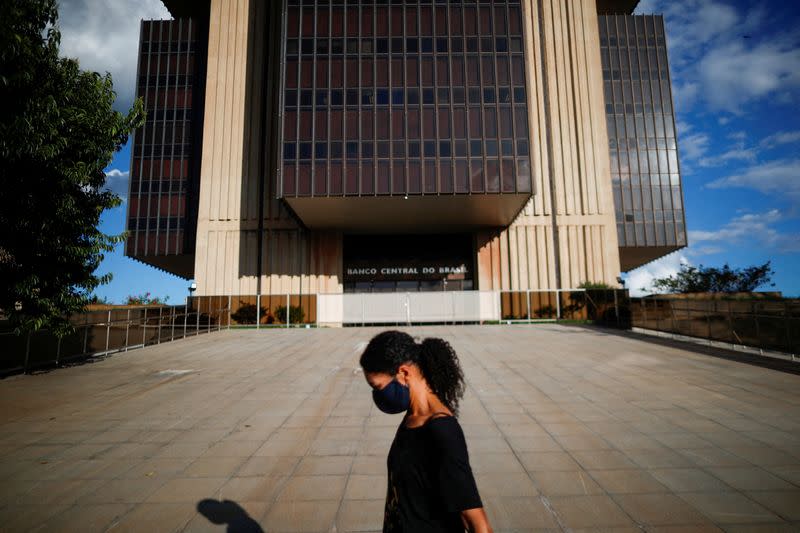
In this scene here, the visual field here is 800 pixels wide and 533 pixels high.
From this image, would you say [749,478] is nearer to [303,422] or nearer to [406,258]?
[303,422]

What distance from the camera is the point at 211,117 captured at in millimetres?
30875

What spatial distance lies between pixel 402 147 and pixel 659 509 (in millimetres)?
24075

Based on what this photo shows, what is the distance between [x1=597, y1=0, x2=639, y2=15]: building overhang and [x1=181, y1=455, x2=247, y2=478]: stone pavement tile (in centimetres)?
5386

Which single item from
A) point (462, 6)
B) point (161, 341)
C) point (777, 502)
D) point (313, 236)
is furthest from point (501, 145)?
point (777, 502)

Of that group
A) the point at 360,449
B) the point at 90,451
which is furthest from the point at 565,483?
the point at 90,451

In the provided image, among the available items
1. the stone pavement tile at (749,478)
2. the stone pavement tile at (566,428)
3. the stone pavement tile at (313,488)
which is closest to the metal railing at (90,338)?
the stone pavement tile at (313,488)

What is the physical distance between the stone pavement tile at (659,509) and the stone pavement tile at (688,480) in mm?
273

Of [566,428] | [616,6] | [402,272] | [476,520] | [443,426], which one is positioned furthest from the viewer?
[616,6]

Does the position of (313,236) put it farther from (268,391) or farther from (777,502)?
(777,502)

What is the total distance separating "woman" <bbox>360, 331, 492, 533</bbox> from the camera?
5.10 feet

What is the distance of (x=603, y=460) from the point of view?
458 centimetres

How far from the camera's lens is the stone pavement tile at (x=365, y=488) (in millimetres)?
3869

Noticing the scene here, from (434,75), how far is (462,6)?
5224 millimetres

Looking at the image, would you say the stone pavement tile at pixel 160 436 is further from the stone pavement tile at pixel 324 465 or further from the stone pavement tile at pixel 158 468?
the stone pavement tile at pixel 324 465
